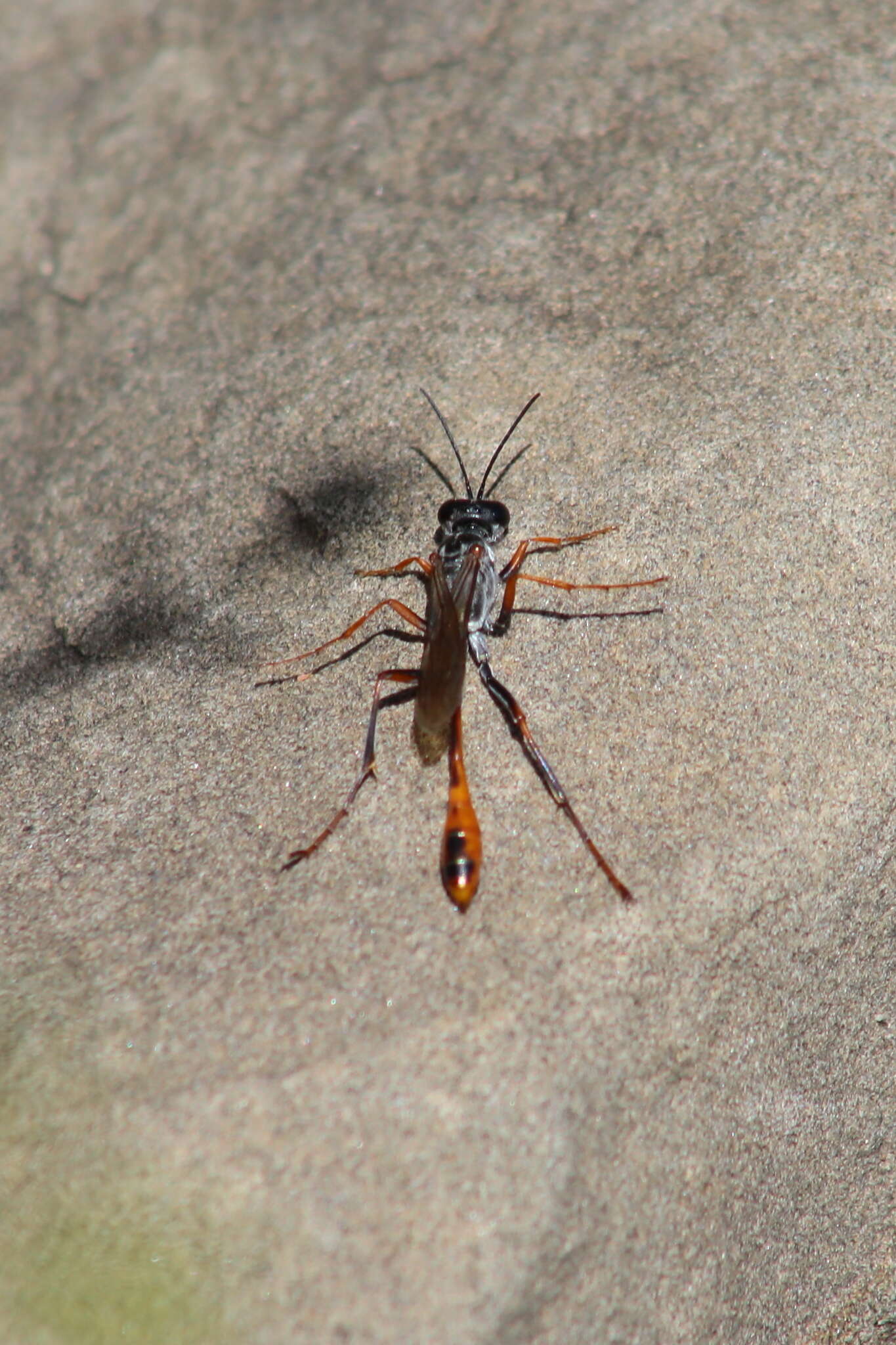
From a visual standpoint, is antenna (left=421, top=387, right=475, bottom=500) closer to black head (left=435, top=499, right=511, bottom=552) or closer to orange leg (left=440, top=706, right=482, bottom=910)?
black head (left=435, top=499, right=511, bottom=552)

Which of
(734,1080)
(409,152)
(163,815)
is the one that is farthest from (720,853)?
(409,152)

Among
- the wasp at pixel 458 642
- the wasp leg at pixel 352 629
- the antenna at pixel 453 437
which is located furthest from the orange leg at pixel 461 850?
the antenna at pixel 453 437

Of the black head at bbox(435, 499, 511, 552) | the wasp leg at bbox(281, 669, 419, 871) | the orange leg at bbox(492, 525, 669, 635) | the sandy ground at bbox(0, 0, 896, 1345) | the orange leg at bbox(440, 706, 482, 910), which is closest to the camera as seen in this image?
the sandy ground at bbox(0, 0, 896, 1345)

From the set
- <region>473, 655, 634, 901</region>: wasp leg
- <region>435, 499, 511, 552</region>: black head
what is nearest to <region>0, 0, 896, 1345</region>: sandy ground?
<region>473, 655, 634, 901</region>: wasp leg

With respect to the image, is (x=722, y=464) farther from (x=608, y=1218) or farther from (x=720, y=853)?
(x=608, y=1218)

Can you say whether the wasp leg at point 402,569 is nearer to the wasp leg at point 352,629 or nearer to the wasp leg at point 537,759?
the wasp leg at point 352,629

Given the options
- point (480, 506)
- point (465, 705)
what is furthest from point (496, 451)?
point (465, 705)

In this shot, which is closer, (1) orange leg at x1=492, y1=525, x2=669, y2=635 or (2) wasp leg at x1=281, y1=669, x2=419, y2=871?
(2) wasp leg at x1=281, y1=669, x2=419, y2=871

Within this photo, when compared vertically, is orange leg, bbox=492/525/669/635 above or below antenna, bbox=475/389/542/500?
below
